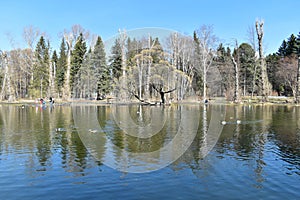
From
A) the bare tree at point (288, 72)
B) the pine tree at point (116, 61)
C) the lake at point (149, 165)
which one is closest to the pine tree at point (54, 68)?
the pine tree at point (116, 61)

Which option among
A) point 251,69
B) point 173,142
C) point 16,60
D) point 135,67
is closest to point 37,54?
point 16,60

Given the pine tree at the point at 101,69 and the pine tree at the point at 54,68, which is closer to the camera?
the pine tree at the point at 101,69

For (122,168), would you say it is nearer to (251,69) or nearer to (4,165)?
(4,165)

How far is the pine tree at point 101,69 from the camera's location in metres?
64.0

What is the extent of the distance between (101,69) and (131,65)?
47.6 ft

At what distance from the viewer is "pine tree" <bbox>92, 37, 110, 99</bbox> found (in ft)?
210

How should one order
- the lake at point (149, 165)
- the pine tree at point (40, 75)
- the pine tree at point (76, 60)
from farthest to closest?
1. the pine tree at point (76, 60)
2. the pine tree at point (40, 75)
3. the lake at point (149, 165)

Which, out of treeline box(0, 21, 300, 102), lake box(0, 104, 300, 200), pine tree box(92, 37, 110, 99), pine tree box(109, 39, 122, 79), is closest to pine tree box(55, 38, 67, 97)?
treeline box(0, 21, 300, 102)

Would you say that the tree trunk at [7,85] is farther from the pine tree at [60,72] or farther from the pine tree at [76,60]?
the pine tree at [76,60]

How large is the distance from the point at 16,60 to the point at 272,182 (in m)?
71.5

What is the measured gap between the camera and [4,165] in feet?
35.2

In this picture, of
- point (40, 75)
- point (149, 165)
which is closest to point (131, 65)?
point (40, 75)

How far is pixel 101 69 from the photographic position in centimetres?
6431

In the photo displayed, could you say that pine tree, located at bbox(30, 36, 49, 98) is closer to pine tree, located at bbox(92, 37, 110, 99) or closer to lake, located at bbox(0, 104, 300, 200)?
pine tree, located at bbox(92, 37, 110, 99)
